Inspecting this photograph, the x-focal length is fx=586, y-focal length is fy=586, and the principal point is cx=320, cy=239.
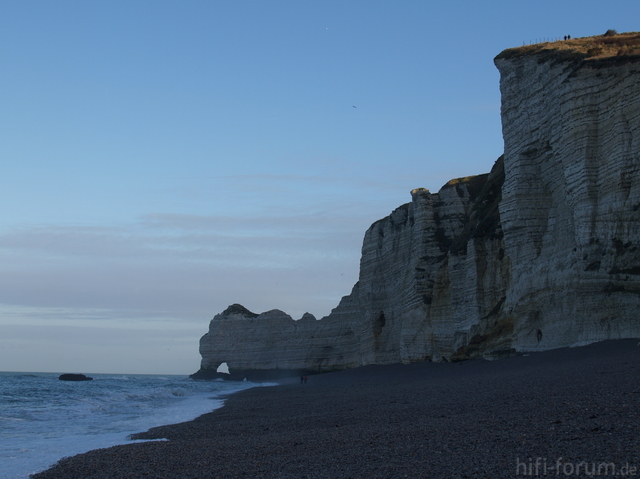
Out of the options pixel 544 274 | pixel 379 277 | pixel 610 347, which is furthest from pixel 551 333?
pixel 379 277

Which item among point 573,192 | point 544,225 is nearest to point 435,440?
point 573,192

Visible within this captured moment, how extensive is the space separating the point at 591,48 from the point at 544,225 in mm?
7237

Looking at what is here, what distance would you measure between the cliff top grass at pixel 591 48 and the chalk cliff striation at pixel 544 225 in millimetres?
77

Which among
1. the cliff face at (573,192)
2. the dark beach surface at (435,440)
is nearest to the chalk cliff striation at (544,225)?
the cliff face at (573,192)

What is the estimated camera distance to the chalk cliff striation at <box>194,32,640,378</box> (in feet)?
64.6

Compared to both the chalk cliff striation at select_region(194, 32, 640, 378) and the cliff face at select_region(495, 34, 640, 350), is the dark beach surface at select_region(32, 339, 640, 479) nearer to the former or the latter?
the cliff face at select_region(495, 34, 640, 350)

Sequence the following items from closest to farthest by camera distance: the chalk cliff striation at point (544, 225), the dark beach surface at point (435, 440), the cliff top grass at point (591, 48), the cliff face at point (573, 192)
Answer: the dark beach surface at point (435, 440)
the cliff face at point (573, 192)
the chalk cliff striation at point (544, 225)
the cliff top grass at point (591, 48)

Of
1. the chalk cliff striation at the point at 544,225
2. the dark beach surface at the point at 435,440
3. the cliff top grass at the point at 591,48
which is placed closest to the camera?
the dark beach surface at the point at 435,440

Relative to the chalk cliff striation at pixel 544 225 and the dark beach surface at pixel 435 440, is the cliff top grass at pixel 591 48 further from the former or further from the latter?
the dark beach surface at pixel 435 440

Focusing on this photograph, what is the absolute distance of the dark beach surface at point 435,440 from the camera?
6250mm

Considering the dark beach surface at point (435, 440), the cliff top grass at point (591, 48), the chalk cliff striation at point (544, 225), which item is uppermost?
the cliff top grass at point (591, 48)

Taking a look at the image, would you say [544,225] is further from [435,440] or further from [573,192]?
[435,440]

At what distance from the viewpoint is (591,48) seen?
2264 centimetres

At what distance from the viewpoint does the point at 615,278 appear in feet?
63.3
